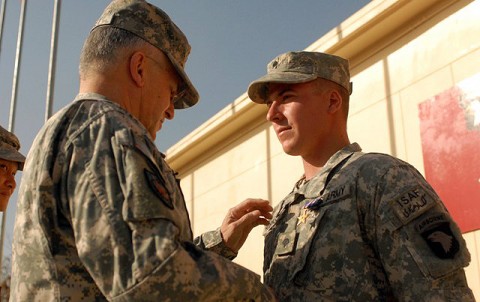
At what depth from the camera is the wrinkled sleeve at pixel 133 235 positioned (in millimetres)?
1495

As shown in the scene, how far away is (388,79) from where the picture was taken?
527 centimetres

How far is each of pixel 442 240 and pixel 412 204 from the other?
17 centimetres

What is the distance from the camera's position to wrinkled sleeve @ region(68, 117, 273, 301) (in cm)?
150

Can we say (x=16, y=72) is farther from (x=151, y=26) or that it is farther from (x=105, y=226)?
(x=105, y=226)

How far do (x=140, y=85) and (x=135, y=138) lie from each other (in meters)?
0.39

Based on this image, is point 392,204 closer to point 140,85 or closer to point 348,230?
point 348,230

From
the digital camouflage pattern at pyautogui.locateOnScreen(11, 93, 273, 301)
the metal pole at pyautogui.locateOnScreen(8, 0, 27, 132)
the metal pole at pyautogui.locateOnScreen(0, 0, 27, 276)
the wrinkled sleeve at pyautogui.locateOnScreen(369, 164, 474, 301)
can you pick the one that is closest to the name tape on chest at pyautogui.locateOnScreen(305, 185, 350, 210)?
the wrinkled sleeve at pyautogui.locateOnScreen(369, 164, 474, 301)

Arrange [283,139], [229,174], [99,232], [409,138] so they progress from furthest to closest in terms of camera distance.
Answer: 1. [229,174]
2. [409,138]
3. [283,139]
4. [99,232]

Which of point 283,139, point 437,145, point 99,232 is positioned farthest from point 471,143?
point 99,232

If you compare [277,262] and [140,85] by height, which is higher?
[140,85]

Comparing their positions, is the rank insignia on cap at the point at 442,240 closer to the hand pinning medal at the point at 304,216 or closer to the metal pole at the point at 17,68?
the hand pinning medal at the point at 304,216

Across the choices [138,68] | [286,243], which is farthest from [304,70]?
[138,68]

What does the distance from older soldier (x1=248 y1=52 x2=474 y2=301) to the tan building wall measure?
7.21 feet

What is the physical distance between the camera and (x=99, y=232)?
61.1 inches
